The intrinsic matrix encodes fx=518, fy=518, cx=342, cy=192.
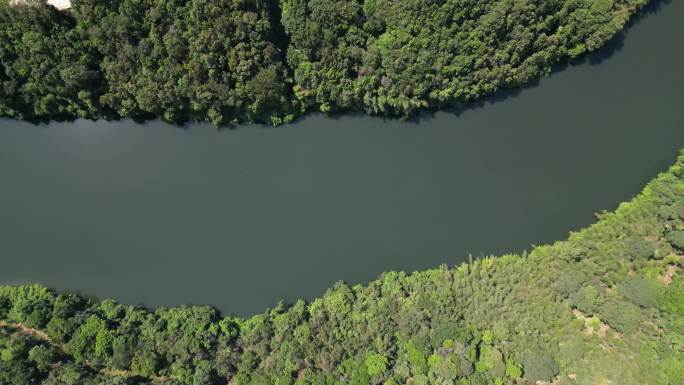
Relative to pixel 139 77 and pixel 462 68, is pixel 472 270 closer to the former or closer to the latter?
pixel 462 68

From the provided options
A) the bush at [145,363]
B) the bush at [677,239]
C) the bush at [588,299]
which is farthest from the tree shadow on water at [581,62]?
the bush at [145,363]

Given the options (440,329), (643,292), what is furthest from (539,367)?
(643,292)

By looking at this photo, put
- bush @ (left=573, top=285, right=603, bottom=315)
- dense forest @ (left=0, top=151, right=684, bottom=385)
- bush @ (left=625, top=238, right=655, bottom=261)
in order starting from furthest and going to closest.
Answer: bush @ (left=625, top=238, right=655, bottom=261), bush @ (left=573, top=285, right=603, bottom=315), dense forest @ (left=0, top=151, right=684, bottom=385)

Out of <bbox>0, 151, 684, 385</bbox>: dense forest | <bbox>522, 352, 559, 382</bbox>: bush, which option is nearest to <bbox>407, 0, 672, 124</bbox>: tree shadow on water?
<bbox>0, 151, 684, 385</bbox>: dense forest

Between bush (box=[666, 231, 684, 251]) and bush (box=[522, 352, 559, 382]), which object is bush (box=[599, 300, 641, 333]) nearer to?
bush (box=[522, 352, 559, 382])

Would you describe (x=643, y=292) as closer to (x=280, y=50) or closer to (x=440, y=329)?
(x=440, y=329)

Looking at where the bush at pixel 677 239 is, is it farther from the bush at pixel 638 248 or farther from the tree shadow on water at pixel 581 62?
the tree shadow on water at pixel 581 62
